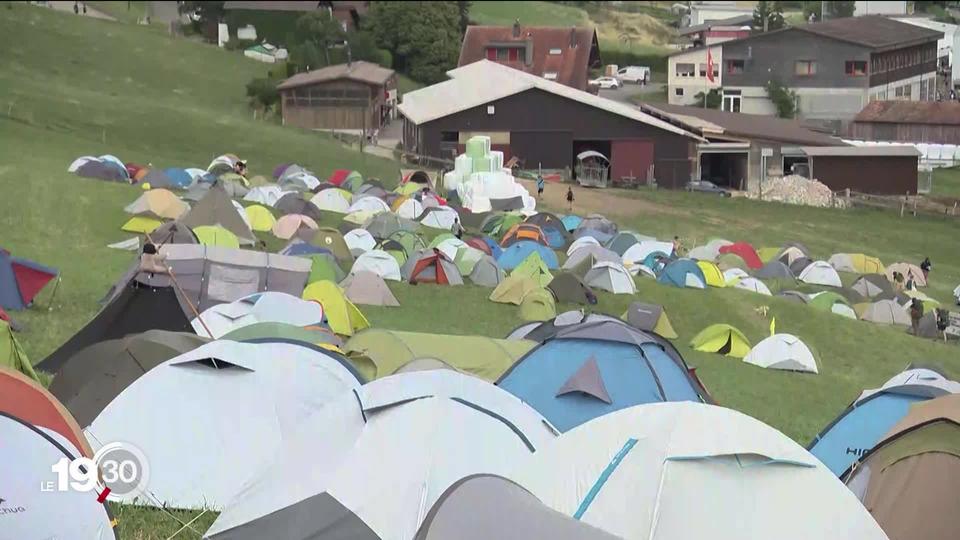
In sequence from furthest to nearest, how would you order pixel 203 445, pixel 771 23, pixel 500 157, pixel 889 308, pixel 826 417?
1. pixel 771 23
2. pixel 500 157
3. pixel 889 308
4. pixel 826 417
5. pixel 203 445

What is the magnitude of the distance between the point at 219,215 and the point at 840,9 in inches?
2079

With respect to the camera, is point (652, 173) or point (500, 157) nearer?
point (500, 157)

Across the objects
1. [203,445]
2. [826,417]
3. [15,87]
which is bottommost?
[826,417]

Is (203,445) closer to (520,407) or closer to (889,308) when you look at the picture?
(520,407)

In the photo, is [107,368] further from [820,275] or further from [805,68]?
[805,68]

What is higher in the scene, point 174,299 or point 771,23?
point 771,23

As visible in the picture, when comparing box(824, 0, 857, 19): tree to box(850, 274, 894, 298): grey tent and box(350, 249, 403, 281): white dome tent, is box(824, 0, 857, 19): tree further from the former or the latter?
box(350, 249, 403, 281): white dome tent

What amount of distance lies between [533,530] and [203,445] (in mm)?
4564

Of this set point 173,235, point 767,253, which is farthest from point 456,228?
point 173,235

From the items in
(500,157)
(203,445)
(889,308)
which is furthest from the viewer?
(500,157)

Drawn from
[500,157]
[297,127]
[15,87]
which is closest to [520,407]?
[500,157]

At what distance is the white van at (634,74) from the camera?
6400 centimetres

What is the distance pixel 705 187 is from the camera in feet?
149

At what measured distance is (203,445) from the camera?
36.1 ft
